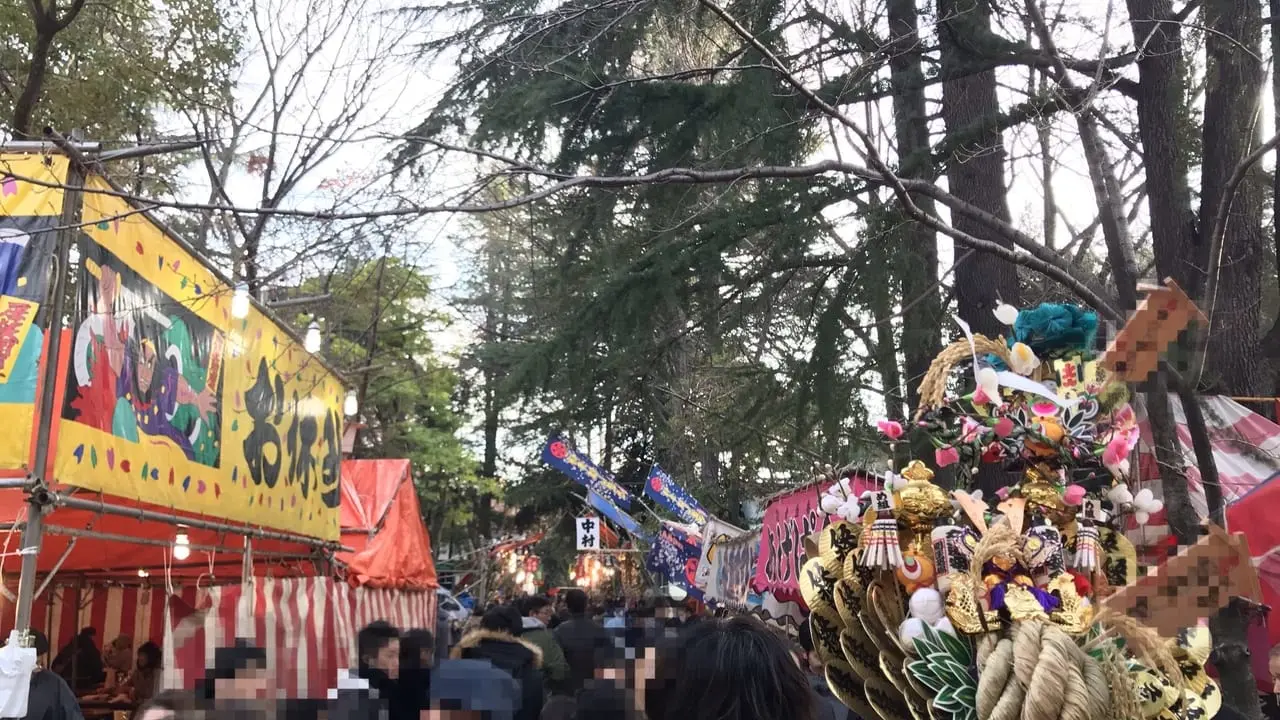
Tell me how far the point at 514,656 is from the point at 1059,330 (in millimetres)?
3505

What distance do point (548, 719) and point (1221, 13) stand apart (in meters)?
4.80

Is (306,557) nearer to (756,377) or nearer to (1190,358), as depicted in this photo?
(756,377)

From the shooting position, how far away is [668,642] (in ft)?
10.3

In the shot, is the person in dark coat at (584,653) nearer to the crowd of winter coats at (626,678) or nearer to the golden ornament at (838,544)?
the crowd of winter coats at (626,678)

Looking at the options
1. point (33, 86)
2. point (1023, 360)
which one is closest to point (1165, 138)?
point (1023, 360)

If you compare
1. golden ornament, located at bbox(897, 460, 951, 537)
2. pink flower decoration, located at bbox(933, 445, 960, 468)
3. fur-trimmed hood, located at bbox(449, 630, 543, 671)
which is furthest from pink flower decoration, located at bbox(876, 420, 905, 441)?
fur-trimmed hood, located at bbox(449, 630, 543, 671)

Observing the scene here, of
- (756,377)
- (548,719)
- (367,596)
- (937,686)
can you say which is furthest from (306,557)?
(937,686)

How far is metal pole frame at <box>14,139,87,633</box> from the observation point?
4887mm

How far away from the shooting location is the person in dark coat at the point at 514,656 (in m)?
5.44

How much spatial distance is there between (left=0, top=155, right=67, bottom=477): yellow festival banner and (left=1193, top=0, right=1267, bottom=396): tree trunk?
5747 millimetres

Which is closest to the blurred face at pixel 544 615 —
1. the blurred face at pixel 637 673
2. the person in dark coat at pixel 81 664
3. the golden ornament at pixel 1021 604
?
the person in dark coat at pixel 81 664

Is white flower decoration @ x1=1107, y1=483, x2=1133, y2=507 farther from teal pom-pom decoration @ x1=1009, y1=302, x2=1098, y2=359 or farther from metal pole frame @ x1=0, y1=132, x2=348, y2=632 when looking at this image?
metal pole frame @ x1=0, y1=132, x2=348, y2=632

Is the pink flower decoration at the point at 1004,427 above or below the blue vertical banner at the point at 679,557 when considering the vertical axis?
above

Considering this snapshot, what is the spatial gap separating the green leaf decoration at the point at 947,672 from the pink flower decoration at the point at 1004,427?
3.74 feet
